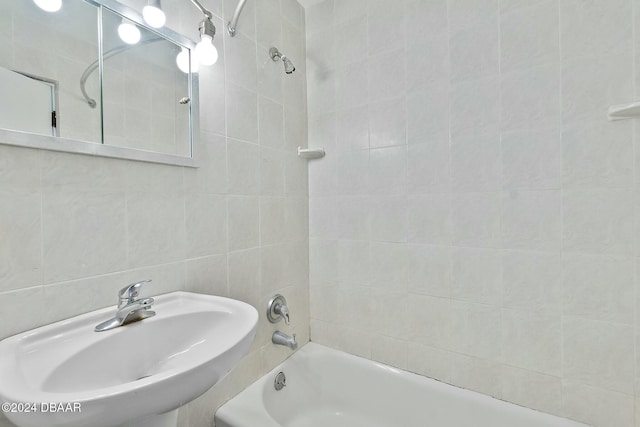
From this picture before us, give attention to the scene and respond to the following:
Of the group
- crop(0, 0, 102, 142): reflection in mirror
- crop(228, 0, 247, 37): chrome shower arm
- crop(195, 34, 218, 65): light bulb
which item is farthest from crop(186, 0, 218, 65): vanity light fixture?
crop(0, 0, 102, 142): reflection in mirror

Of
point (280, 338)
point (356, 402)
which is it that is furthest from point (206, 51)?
point (356, 402)

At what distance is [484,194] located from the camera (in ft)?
3.96

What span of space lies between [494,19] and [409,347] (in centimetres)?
146

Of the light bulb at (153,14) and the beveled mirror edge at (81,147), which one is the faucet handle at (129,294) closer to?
the beveled mirror edge at (81,147)

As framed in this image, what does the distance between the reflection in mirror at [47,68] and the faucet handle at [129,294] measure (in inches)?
16.7

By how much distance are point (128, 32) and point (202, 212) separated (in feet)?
2.01

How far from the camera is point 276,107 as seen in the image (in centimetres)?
146

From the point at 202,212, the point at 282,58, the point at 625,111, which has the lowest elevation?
the point at 202,212

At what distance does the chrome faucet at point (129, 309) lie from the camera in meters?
0.78

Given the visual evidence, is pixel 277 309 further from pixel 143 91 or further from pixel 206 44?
pixel 206 44

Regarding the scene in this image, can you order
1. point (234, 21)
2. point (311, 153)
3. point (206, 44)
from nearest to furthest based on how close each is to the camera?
1. point (206, 44)
2. point (234, 21)
3. point (311, 153)

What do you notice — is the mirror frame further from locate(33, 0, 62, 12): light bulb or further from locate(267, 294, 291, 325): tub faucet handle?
locate(267, 294, 291, 325): tub faucet handle

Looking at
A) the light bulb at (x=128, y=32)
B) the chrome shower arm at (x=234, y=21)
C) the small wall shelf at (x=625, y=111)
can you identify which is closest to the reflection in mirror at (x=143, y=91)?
the light bulb at (x=128, y=32)

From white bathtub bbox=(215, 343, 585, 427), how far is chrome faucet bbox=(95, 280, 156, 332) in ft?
1.90
